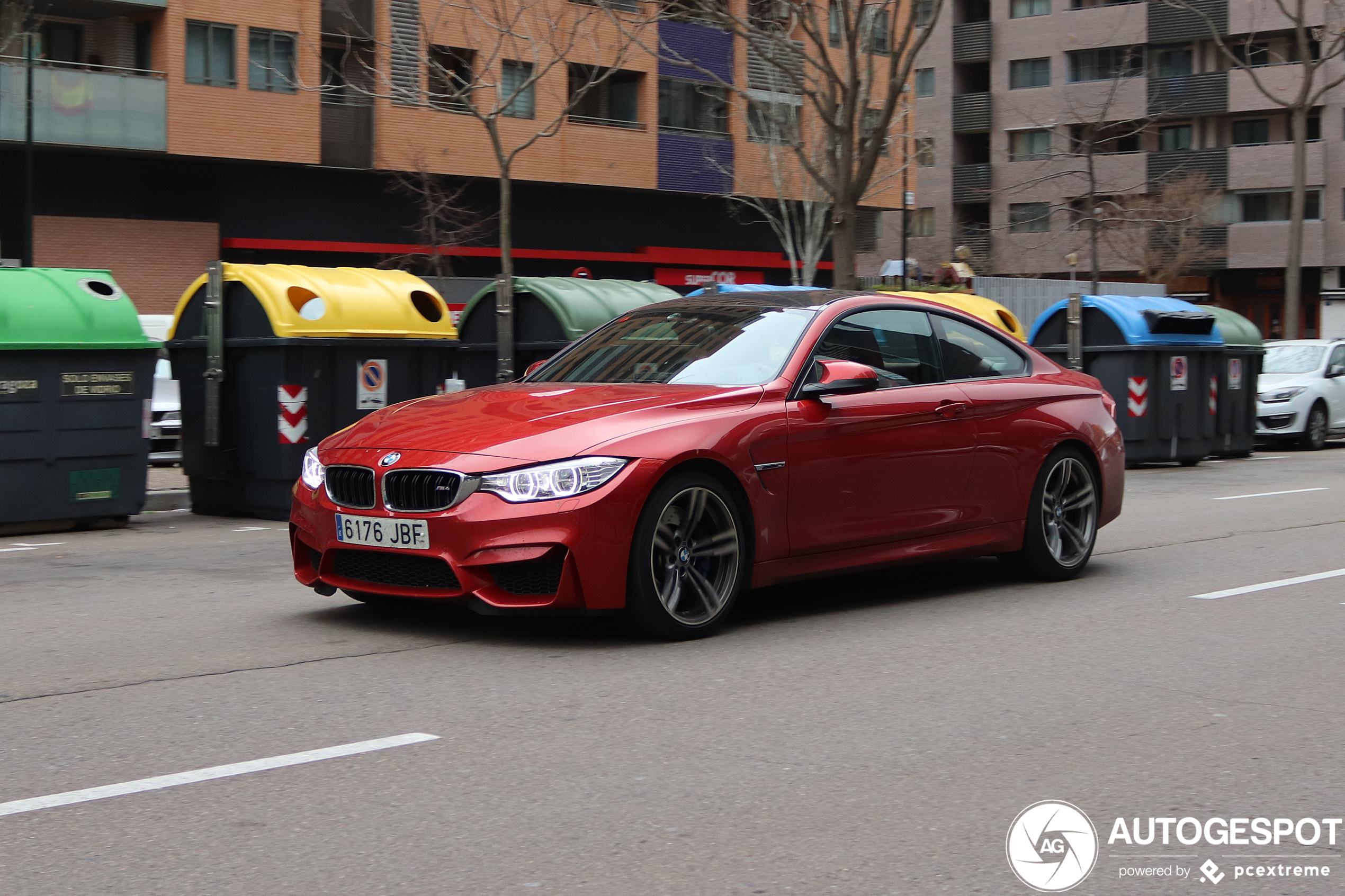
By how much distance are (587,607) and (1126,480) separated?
12.5 metres

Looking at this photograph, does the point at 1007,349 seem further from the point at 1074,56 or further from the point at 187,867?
the point at 1074,56

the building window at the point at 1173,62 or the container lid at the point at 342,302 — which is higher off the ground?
the building window at the point at 1173,62

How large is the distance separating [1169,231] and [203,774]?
60895 millimetres

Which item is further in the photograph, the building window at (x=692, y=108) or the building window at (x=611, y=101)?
the building window at (x=692, y=108)

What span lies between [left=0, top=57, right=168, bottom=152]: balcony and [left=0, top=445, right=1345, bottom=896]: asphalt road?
26633 millimetres

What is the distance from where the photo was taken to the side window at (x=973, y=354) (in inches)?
323

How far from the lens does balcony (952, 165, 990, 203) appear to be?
226 ft

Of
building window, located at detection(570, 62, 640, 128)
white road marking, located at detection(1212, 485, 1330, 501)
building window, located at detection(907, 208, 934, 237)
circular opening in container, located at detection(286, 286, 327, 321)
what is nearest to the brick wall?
building window, located at detection(570, 62, 640, 128)

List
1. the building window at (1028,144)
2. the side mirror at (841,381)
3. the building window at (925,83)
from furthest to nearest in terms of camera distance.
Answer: the building window at (925,83), the building window at (1028,144), the side mirror at (841,381)

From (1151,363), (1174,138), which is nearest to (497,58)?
(1151,363)

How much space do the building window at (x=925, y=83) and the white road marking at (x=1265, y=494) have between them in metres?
56.7

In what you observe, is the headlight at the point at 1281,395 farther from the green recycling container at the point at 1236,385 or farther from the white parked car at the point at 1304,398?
the green recycling container at the point at 1236,385

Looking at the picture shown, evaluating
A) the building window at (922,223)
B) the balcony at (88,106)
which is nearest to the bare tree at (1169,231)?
the building window at (922,223)

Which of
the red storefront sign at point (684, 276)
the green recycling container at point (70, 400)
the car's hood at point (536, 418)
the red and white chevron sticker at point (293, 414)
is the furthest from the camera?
the red storefront sign at point (684, 276)
